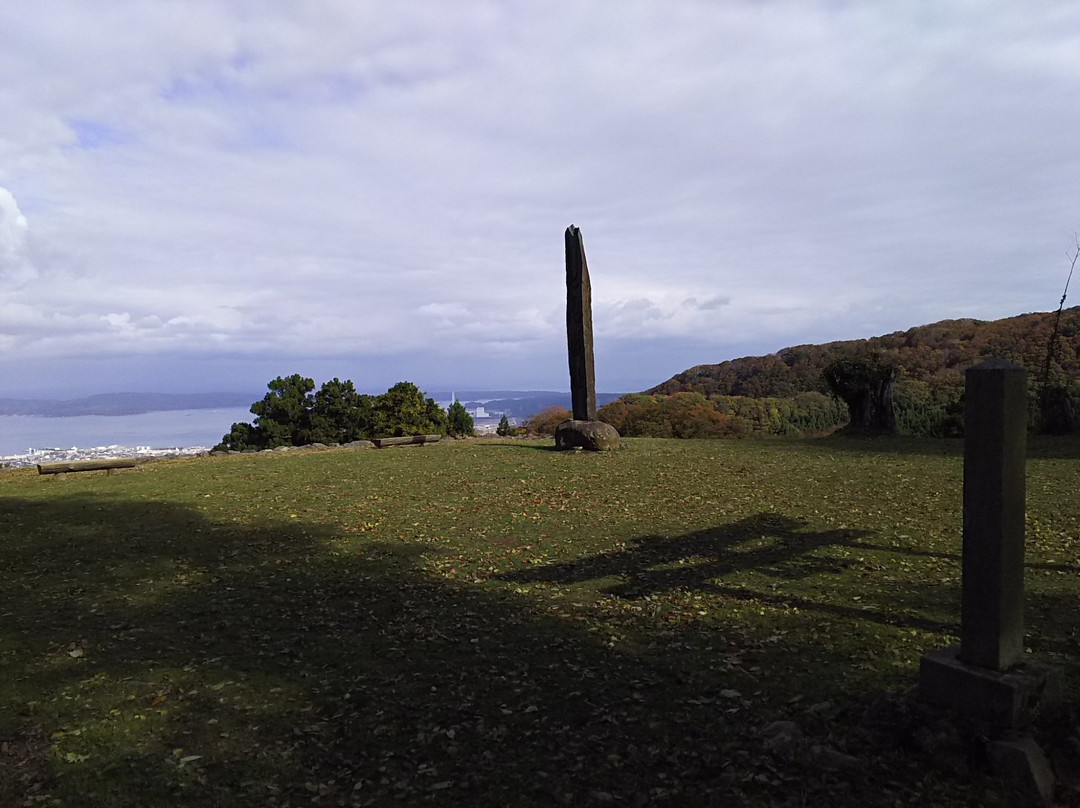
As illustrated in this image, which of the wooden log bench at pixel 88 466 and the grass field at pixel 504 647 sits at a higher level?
the wooden log bench at pixel 88 466

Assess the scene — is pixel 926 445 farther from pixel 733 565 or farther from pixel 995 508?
pixel 995 508

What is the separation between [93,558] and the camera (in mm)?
7840

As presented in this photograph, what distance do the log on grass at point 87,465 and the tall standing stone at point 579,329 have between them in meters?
10.8

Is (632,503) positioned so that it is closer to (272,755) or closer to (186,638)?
(186,638)

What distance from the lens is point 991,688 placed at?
328cm

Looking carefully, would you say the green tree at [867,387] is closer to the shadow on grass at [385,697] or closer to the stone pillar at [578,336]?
the stone pillar at [578,336]

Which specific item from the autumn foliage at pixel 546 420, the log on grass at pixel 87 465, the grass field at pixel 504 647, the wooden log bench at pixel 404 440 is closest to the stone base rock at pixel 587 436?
the grass field at pixel 504 647

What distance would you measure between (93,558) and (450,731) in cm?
618

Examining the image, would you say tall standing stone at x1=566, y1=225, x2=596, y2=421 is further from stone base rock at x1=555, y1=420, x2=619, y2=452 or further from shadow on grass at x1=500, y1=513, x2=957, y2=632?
shadow on grass at x1=500, y1=513, x2=957, y2=632

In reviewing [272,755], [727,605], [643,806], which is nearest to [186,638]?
[272,755]

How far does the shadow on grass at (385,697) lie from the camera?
3385 millimetres

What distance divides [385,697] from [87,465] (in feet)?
45.5

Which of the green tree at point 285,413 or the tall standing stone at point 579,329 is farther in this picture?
the green tree at point 285,413

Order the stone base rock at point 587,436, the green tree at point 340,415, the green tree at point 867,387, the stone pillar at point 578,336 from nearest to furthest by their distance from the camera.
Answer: the stone base rock at point 587,436 → the stone pillar at point 578,336 → the green tree at point 867,387 → the green tree at point 340,415
